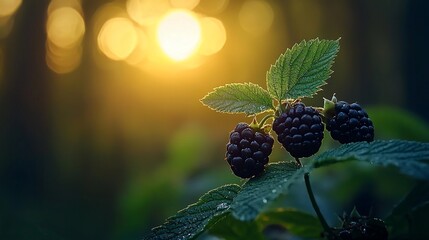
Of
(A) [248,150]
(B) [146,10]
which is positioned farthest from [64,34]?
(A) [248,150]

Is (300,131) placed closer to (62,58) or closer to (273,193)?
(273,193)

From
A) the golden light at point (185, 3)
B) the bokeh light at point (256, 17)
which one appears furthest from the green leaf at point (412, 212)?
the golden light at point (185, 3)

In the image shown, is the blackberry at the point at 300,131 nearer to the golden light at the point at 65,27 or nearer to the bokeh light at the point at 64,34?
the bokeh light at the point at 64,34

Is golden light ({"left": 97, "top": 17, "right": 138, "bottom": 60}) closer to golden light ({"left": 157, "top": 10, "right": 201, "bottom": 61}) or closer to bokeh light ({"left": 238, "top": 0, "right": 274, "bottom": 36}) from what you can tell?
golden light ({"left": 157, "top": 10, "right": 201, "bottom": 61})

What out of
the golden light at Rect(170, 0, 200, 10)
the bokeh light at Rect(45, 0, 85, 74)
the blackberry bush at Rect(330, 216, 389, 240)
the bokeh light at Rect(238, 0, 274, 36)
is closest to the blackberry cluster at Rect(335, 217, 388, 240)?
the blackberry bush at Rect(330, 216, 389, 240)

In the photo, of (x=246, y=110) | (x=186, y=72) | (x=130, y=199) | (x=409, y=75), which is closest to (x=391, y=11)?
(x=409, y=75)
